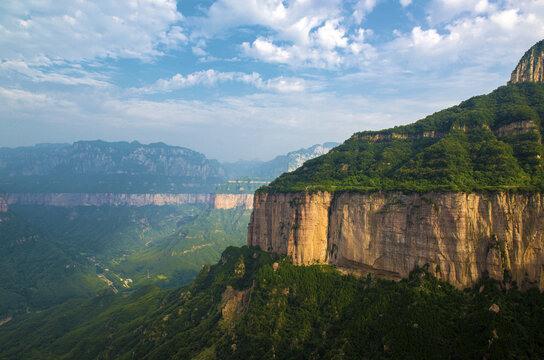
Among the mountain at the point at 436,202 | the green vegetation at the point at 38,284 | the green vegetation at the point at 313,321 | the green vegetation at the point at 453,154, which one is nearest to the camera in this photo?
the green vegetation at the point at 313,321

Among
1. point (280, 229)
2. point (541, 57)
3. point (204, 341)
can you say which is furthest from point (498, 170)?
point (204, 341)

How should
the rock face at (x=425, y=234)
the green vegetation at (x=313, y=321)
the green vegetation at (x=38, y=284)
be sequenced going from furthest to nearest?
the green vegetation at (x=38, y=284) < the rock face at (x=425, y=234) < the green vegetation at (x=313, y=321)

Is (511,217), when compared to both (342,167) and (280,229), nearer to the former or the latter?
(342,167)

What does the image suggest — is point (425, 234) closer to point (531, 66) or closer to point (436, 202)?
point (436, 202)

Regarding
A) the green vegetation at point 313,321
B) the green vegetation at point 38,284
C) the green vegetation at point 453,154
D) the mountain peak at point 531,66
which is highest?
Answer: the mountain peak at point 531,66

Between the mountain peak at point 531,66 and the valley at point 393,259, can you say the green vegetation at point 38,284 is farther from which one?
the mountain peak at point 531,66

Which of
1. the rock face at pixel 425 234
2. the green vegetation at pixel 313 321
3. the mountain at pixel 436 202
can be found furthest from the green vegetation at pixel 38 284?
the rock face at pixel 425 234

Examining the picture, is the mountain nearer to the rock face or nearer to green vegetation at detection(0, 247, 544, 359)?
the rock face
